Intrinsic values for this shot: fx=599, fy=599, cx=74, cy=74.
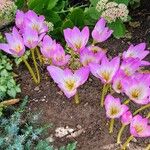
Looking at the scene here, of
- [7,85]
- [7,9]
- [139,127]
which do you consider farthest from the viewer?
[7,9]

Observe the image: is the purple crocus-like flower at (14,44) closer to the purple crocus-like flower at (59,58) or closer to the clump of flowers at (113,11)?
the purple crocus-like flower at (59,58)

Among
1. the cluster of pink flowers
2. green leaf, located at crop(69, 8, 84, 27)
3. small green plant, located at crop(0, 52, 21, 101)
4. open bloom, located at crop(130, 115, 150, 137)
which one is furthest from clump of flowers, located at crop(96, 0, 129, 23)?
open bloom, located at crop(130, 115, 150, 137)

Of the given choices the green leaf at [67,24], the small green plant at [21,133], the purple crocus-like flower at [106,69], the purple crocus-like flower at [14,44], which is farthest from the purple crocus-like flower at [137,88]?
the green leaf at [67,24]

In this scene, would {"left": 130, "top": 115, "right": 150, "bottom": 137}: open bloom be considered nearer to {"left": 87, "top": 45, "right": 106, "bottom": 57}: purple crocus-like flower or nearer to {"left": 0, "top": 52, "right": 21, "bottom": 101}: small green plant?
{"left": 87, "top": 45, "right": 106, "bottom": 57}: purple crocus-like flower

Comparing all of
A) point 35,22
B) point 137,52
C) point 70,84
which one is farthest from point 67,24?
point 70,84

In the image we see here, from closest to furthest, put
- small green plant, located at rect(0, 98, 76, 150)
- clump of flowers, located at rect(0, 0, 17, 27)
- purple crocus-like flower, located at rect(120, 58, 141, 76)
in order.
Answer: small green plant, located at rect(0, 98, 76, 150) → purple crocus-like flower, located at rect(120, 58, 141, 76) → clump of flowers, located at rect(0, 0, 17, 27)

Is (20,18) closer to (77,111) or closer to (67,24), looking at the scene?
(67,24)

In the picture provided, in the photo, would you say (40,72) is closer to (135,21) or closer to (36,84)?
(36,84)
